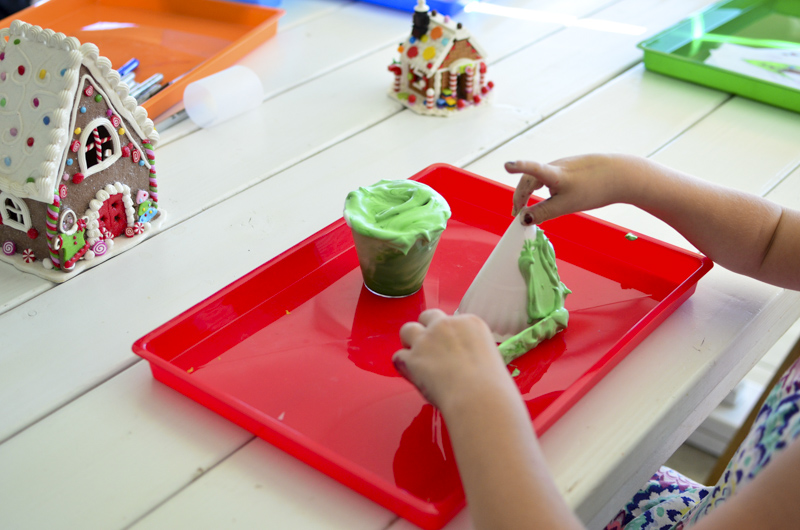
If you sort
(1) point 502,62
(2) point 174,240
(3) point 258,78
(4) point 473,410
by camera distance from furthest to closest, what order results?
(1) point 502,62 → (3) point 258,78 → (2) point 174,240 → (4) point 473,410

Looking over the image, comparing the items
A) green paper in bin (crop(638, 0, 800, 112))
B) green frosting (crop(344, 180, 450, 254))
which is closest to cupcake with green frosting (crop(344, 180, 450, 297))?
green frosting (crop(344, 180, 450, 254))

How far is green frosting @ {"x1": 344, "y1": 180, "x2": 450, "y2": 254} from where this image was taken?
64cm

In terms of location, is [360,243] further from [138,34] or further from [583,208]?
[138,34]

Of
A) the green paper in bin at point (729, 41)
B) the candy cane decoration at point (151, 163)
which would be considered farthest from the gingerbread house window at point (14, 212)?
the green paper in bin at point (729, 41)

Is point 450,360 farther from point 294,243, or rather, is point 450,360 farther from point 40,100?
point 40,100

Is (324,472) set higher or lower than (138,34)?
lower

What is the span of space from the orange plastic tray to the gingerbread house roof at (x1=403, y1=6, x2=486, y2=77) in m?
0.28

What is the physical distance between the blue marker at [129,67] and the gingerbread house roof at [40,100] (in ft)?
1.10

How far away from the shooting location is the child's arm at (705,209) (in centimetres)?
67

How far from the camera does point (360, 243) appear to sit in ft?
2.17

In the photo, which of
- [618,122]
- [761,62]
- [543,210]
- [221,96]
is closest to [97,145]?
[221,96]

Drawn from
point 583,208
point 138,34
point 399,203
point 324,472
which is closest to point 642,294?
point 583,208

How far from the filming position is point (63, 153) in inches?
26.0

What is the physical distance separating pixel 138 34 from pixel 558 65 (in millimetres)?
657
